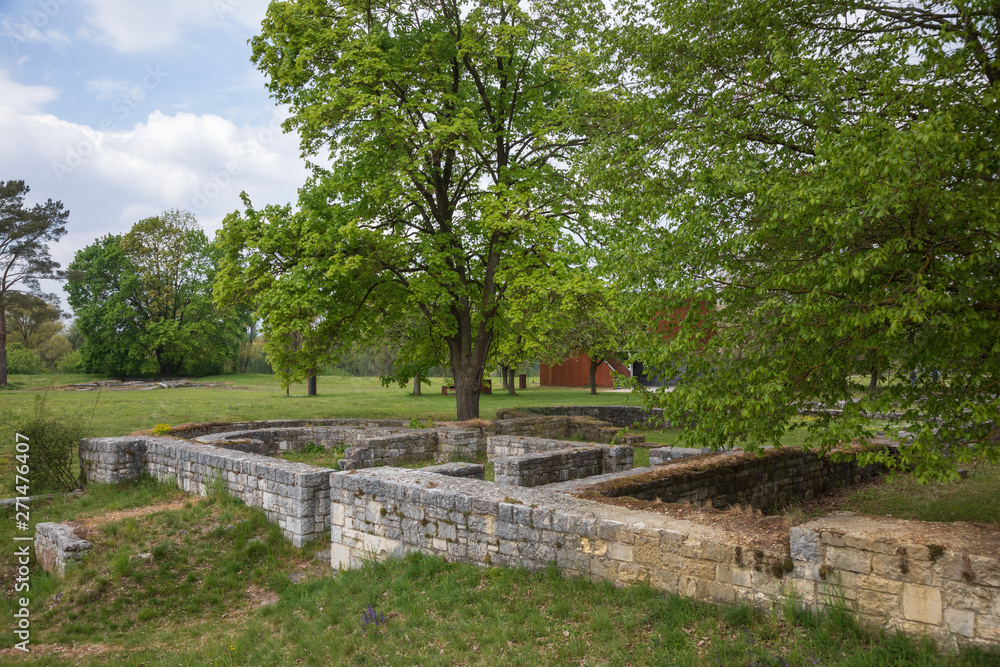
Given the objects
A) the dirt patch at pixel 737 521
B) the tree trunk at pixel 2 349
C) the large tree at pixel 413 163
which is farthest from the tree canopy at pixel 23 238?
the dirt patch at pixel 737 521

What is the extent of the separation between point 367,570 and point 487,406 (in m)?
21.2

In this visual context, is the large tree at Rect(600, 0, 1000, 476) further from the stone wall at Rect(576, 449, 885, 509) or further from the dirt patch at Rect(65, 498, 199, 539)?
the dirt patch at Rect(65, 498, 199, 539)

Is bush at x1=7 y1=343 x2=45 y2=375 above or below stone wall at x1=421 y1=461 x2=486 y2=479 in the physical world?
above

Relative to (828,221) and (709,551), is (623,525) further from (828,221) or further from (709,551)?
(828,221)

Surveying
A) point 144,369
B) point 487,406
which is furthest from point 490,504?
point 144,369

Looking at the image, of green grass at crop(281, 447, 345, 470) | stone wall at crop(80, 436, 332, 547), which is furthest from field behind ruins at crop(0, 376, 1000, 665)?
green grass at crop(281, 447, 345, 470)

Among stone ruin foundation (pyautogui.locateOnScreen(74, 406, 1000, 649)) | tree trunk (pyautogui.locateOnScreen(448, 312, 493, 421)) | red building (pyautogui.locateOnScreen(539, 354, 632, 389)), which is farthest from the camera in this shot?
red building (pyautogui.locateOnScreen(539, 354, 632, 389))

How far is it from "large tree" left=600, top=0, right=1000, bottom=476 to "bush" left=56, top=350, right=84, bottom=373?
157 ft

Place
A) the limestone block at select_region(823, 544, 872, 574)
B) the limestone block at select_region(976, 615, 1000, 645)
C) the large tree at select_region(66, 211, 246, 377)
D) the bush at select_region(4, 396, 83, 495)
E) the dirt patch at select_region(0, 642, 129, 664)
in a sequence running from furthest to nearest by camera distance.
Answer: the large tree at select_region(66, 211, 246, 377) → the bush at select_region(4, 396, 83, 495) → the dirt patch at select_region(0, 642, 129, 664) → the limestone block at select_region(823, 544, 872, 574) → the limestone block at select_region(976, 615, 1000, 645)

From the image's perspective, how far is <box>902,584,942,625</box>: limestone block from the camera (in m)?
4.09

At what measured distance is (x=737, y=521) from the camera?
18.0 feet

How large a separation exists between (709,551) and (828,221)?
2871 mm

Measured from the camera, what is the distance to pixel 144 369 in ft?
144

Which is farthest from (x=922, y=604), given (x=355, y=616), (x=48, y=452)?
(x=48, y=452)
